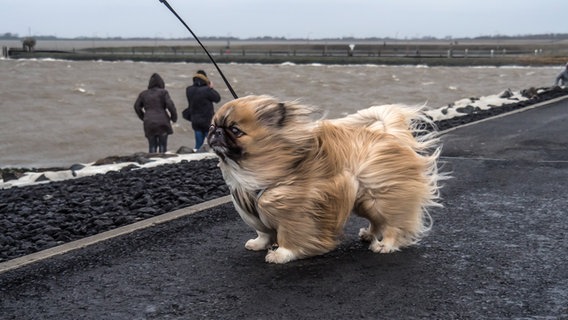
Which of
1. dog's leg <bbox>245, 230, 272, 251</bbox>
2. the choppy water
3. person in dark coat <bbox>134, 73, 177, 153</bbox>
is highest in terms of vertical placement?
person in dark coat <bbox>134, 73, 177, 153</bbox>

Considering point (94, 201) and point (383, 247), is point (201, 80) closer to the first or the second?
point (94, 201)

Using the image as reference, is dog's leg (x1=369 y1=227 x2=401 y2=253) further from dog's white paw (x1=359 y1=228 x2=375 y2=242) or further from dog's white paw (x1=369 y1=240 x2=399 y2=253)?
dog's white paw (x1=359 y1=228 x2=375 y2=242)

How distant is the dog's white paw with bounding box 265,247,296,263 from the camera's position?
5.11m

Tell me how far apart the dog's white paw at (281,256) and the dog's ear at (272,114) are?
2.86 ft

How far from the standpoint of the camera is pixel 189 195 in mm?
8031

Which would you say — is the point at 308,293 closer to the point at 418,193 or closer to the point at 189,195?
the point at 418,193

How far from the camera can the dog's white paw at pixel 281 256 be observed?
5.11 meters

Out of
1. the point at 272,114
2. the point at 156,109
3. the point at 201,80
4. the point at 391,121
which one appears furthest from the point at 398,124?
the point at 156,109

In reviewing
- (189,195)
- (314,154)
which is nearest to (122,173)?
(189,195)

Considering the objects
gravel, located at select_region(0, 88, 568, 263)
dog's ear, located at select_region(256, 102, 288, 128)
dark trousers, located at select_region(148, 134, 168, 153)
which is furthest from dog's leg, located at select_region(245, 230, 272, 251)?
dark trousers, located at select_region(148, 134, 168, 153)

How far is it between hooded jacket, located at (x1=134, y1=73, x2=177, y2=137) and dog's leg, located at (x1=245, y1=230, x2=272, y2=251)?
8.32 m

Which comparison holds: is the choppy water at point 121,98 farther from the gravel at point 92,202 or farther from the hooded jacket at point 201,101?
the gravel at point 92,202

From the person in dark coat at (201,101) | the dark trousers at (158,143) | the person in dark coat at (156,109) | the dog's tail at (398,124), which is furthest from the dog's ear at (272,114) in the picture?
the dark trousers at (158,143)

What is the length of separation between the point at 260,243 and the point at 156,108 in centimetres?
852
